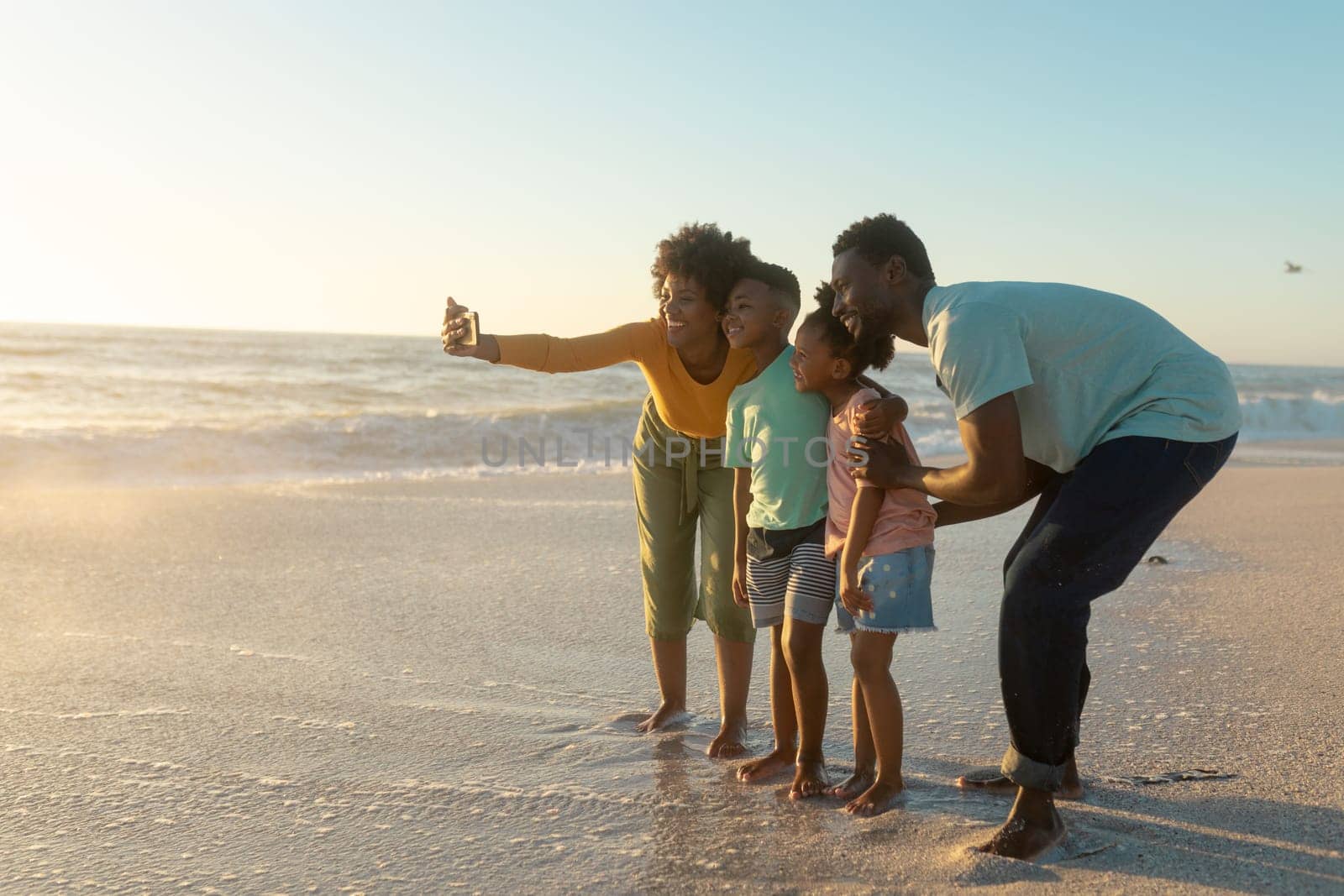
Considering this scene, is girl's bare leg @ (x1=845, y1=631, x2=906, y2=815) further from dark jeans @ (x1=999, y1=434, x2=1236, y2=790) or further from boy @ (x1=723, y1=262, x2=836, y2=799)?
dark jeans @ (x1=999, y1=434, x2=1236, y2=790)

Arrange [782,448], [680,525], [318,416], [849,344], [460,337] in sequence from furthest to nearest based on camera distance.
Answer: [318,416] → [680,525] → [460,337] → [782,448] → [849,344]

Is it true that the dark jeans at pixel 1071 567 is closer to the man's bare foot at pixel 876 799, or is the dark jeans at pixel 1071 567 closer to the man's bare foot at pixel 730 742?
the man's bare foot at pixel 876 799

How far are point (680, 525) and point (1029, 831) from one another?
164 cm

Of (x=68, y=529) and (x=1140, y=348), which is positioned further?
(x=68, y=529)

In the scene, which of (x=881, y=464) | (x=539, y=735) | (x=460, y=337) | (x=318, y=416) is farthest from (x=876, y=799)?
(x=318, y=416)

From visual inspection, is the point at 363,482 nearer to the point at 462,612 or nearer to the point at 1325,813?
the point at 462,612

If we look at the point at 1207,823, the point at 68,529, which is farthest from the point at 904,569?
the point at 68,529

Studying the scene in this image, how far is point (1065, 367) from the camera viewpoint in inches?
102

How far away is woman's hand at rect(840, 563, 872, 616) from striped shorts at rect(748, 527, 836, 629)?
156mm

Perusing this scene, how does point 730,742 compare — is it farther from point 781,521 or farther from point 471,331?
point 471,331

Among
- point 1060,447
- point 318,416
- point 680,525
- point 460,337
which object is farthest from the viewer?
point 318,416

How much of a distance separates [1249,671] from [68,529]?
687 centimetres

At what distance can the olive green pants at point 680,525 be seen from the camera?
368 cm

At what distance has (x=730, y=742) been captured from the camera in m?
3.48
